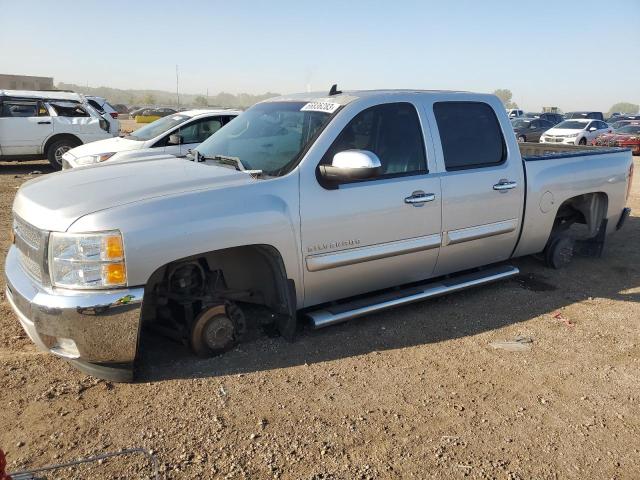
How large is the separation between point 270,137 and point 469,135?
176cm

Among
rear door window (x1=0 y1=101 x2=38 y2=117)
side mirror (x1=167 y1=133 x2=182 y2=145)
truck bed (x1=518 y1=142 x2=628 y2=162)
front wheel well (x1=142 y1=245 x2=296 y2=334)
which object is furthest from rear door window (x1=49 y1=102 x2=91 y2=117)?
front wheel well (x1=142 y1=245 x2=296 y2=334)

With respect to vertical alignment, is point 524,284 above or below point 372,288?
below

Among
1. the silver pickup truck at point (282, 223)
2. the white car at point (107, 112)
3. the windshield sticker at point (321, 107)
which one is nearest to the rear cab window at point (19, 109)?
the white car at point (107, 112)

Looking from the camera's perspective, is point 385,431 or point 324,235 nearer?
point 385,431

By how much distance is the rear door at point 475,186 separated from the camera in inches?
172

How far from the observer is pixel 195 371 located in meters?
3.45

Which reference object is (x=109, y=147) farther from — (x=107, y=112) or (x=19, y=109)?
(x=107, y=112)

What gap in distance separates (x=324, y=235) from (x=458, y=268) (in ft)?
5.18

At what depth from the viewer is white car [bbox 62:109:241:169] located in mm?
9023

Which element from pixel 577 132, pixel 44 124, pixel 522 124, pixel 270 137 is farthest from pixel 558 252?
pixel 522 124

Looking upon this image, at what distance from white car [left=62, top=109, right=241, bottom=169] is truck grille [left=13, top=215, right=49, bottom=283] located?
214 inches

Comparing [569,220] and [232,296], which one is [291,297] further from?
[569,220]

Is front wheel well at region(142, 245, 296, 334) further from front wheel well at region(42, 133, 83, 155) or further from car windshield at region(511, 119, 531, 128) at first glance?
car windshield at region(511, 119, 531, 128)

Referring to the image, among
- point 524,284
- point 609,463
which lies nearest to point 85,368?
point 609,463
